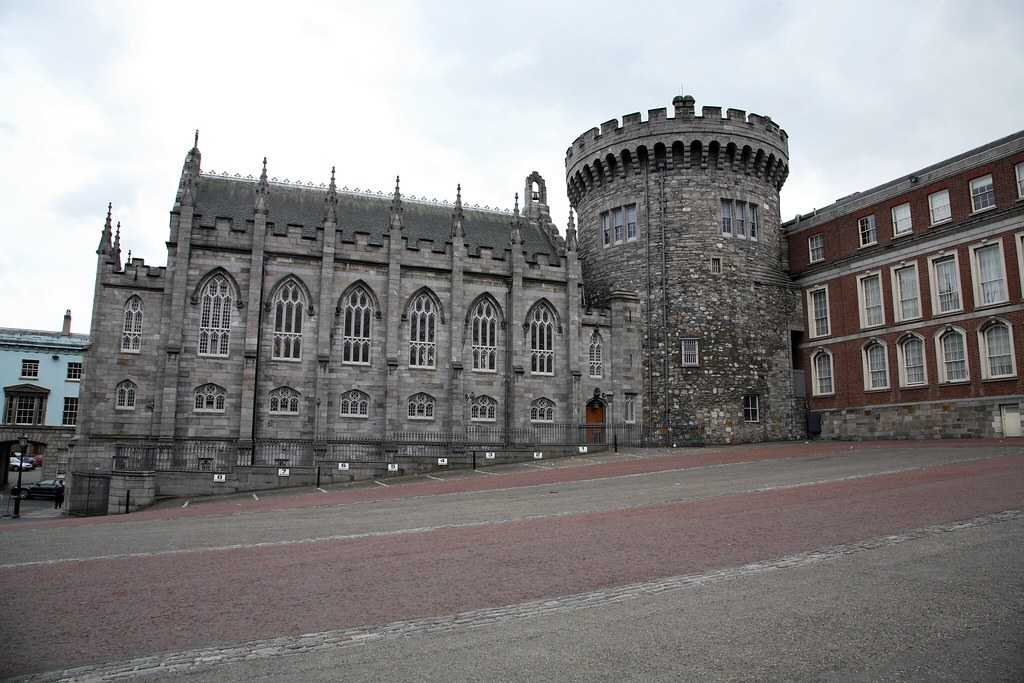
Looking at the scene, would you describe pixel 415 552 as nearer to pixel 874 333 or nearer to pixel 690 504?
pixel 690 504

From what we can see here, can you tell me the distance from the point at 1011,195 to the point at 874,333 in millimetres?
8592

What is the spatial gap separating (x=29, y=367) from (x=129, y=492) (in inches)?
1549

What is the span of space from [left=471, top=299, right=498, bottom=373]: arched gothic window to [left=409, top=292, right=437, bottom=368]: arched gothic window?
7.02ft

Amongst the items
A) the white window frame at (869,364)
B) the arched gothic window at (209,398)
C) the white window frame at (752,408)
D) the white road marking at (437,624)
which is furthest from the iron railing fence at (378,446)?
the white road marking at (437,624)

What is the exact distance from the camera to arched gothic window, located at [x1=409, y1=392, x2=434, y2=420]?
119 feet

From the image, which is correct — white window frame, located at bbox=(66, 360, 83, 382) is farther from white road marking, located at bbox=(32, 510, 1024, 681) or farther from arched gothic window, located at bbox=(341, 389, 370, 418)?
white road marking, located at bbox=(32, 510, 1024, 681)

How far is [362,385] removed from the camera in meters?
35.9

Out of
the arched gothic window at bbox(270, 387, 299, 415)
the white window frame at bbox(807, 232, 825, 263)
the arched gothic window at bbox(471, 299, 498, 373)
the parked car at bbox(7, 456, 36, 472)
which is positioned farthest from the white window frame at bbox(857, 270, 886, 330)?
the parked car at bbox(7, 456, 36, 472)

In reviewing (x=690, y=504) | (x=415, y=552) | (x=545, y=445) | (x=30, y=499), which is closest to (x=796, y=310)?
(x=545, y=445)

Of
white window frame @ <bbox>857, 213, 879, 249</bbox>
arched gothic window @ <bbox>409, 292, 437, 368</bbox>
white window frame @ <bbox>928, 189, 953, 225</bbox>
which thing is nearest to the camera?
white window frame @ <bbox>928, 189, 953, 225</bbox>

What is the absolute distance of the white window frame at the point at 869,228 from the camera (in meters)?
38.2

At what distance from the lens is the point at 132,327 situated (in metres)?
33.6

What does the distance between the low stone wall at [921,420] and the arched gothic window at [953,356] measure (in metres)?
1.18

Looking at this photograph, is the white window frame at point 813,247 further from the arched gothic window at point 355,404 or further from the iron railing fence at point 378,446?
the arched gothic window at point 355,404
